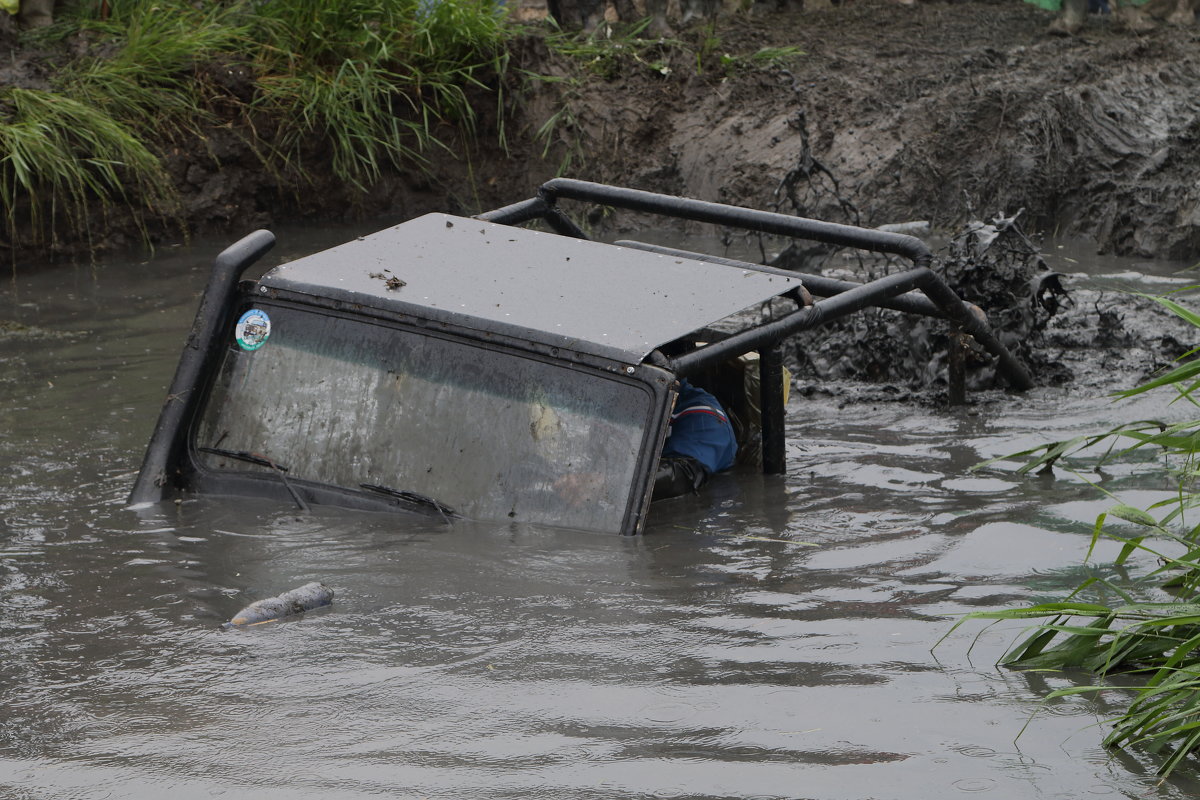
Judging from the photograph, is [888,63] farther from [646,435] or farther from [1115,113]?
[646,435]

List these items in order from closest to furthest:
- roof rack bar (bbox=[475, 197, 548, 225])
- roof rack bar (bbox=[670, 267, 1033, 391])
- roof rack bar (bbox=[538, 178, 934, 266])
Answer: roof rack bar (bbox=[670, 267, 1033, 391])
roof rack bar (bbox=[538, 178, 934, 266])
roof rack bar (bbox=[475, 197, 548, 225])

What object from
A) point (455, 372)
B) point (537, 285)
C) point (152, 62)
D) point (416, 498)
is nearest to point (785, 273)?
point (537, 285)

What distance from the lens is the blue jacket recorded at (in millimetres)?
4754

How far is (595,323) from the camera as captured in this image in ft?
13.3

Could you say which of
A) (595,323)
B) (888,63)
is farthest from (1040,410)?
(888,63)

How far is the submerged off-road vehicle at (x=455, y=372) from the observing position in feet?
13.0

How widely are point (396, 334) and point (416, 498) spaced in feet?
1.56

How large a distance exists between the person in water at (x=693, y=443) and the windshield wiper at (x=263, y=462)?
3.82 feet

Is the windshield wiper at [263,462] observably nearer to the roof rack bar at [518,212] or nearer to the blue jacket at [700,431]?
the blue jacket at [700,431]

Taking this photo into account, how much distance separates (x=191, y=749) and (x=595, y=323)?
5.57 ft

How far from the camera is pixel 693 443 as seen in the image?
15.6ft

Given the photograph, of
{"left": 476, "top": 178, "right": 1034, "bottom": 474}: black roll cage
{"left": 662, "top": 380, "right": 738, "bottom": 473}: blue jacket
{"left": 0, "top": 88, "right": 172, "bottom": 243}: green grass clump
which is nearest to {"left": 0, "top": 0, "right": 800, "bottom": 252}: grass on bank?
{"left": 0, "top": 88, "right": 172, "bottom": 243}: green grass clump

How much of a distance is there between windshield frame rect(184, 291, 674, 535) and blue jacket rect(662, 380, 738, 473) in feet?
2.69

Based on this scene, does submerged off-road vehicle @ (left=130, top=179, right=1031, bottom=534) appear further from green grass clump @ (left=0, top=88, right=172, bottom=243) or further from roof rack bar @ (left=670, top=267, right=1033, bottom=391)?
green grass clump @ (left=0, top=88, right=172, bottom=243)
